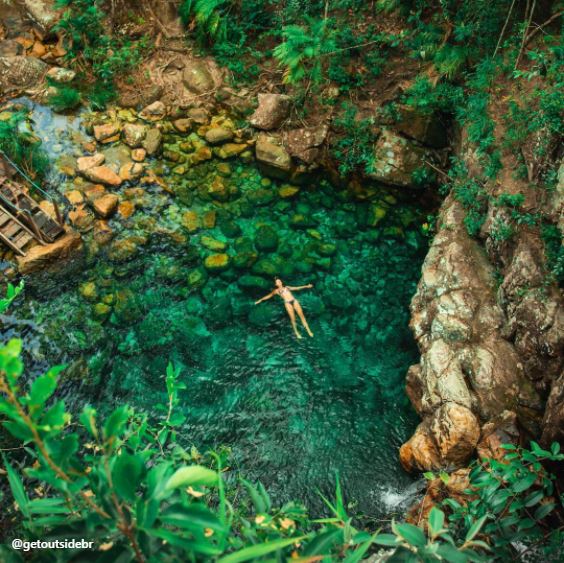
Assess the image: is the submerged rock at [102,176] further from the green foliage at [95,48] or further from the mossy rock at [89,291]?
the mossy rock at [89,291]

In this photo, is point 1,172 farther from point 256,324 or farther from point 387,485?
point 387,485

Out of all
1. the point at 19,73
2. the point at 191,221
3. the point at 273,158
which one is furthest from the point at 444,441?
the point at 19,73

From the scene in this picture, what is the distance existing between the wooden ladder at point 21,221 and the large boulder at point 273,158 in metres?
4.35

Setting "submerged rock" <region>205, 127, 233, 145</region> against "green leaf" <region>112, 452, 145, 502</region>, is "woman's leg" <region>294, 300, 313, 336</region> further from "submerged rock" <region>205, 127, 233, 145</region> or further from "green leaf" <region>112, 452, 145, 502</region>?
"green leaf" <region>112, 452, 145, 502</region>

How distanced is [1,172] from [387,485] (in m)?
9.04

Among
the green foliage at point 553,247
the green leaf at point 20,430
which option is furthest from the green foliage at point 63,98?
the green leaf at point 20,430

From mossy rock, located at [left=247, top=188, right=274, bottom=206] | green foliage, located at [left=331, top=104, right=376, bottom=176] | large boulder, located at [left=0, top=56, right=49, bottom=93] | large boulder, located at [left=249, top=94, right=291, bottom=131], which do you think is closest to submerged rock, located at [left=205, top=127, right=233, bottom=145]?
large boulder, located at [left=249, top=94, right=291, bottom=131]

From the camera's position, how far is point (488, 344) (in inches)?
236

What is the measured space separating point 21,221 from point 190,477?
8.40m

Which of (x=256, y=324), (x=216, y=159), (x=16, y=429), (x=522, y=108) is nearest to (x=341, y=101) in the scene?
(x=216, y=159)

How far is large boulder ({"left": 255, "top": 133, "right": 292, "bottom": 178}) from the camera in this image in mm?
9250

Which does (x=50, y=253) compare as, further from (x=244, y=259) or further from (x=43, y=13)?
(x=43, y=13)

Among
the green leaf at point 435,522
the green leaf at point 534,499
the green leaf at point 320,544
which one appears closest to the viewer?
the green leaf at point 320,544

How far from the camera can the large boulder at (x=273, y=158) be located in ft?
30.3
